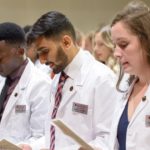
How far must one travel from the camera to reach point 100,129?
2414mm

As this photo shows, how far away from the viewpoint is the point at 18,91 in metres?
2.99

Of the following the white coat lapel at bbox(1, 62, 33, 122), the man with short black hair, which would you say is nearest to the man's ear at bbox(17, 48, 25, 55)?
the man with short black hair

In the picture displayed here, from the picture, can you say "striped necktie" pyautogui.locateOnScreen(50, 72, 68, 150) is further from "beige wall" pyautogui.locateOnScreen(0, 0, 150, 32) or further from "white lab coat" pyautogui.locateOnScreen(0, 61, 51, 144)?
"beige wall" pyautogui.locateOnScreen(0, 0, 150, 32)

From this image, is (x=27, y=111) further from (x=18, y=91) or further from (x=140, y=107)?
(x=140, y=107)

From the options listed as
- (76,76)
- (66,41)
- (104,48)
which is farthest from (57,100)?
(104,48)

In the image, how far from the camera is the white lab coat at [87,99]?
2.42m

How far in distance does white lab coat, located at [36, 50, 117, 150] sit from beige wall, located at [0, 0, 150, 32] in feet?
20.0

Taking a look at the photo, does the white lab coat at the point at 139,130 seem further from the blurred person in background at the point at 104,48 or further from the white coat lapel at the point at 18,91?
the blurred person in background at the point at 104,48

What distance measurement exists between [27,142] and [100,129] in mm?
573

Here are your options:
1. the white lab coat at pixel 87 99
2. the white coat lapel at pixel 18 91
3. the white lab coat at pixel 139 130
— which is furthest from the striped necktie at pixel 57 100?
the white lab coat at pixel 139 130

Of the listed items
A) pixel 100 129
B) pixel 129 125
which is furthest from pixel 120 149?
pixel 100 129

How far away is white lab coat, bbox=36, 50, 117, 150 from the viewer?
2.42m

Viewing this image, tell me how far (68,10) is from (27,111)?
619 centimetres

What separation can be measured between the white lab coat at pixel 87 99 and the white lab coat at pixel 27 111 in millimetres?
237
